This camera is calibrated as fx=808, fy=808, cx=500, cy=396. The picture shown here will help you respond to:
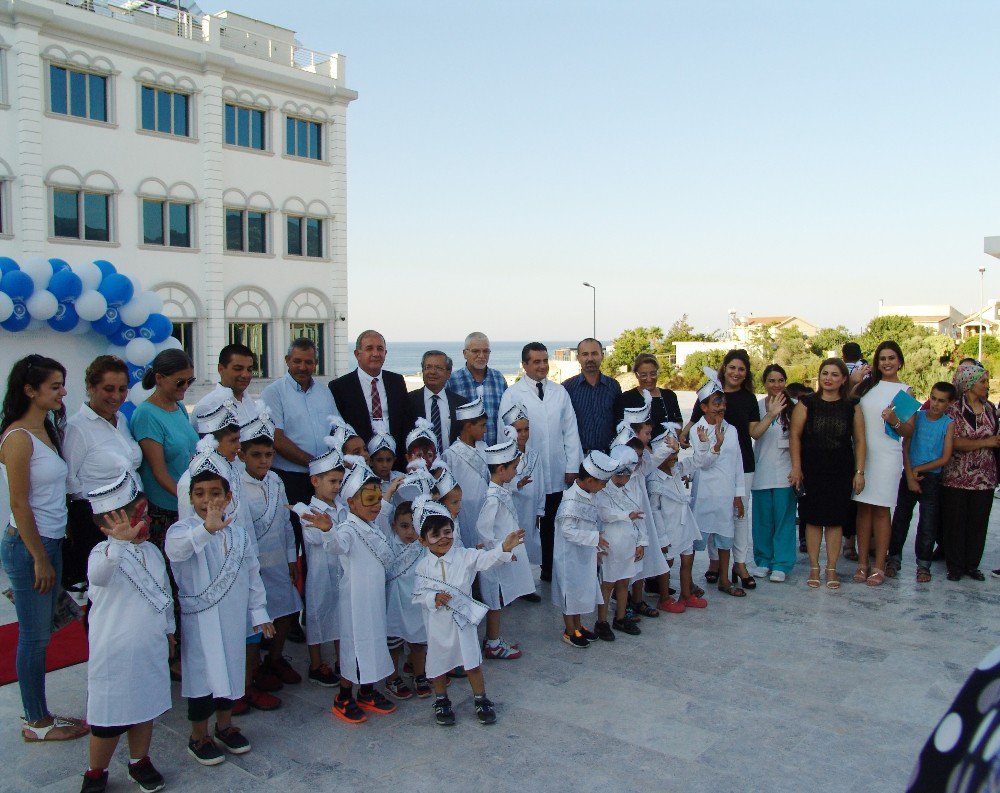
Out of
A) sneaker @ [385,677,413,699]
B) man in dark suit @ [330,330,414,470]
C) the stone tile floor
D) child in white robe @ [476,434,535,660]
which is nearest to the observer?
the stone tile floor

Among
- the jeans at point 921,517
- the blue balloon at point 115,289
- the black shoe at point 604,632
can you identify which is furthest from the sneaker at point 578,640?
the blue balloon at point 115,289

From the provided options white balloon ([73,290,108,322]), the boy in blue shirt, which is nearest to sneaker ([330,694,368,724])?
the boy in blue shirt

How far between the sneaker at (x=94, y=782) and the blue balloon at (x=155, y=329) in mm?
6073

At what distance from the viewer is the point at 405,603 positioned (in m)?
4.48

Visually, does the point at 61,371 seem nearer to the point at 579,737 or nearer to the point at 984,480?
the point at 579,737

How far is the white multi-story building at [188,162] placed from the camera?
1927 centimetres

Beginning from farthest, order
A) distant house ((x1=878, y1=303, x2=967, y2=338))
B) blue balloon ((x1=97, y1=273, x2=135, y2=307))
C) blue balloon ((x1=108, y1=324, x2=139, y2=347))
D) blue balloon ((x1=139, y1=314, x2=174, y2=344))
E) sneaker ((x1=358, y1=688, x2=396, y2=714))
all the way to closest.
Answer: distant house ((x1=878, y1=303, x2=967, y2=338)) < blue balloon ((x1=139, y1=314, x2=174, y2=344)) < blue balloon ((x1=108, y1=324, x2=139, y2=347)) < blue balloon ((x1=97, y1=273, x2=135, y2=307)) < sneaker ((x1=358, y1=688, x2=396, y2=714))

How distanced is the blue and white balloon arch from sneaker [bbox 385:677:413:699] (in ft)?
14.1

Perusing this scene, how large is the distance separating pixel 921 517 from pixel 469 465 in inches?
156

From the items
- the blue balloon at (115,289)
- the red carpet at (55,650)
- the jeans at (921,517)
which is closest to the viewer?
the red carpet at (55,650)

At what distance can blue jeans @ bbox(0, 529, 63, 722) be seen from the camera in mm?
3727

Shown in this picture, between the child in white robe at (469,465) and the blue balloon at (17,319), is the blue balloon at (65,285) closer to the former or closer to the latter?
the blue balloon at (17,319)

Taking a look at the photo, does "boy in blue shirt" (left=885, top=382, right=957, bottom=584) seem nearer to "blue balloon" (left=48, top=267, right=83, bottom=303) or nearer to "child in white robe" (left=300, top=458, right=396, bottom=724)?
"child in white robe" (left=300, top=458, right=396, bottom=724)

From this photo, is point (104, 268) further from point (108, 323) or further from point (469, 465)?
point (469, 465)
